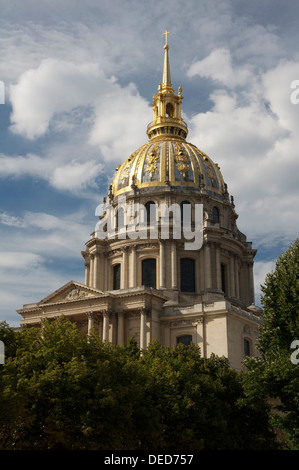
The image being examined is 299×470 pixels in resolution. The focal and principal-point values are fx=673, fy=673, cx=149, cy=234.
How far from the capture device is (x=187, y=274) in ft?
241

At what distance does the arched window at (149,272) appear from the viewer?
7219 cm

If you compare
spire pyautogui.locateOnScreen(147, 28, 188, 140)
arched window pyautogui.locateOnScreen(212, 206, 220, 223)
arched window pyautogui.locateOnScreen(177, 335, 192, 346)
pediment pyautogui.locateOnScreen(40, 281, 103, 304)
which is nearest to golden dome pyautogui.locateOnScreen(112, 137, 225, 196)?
arched window pyautogui.locateOnScreen(212, 206, 220, 223)

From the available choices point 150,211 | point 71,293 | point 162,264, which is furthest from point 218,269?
point 71,293

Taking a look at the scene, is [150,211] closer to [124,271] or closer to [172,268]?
[124,271]

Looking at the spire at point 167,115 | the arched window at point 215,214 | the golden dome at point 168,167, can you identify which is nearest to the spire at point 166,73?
the spire at point 167,115

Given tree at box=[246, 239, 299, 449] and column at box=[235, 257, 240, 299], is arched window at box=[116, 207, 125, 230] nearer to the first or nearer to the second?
column at box=[235, 257, 240, 299]

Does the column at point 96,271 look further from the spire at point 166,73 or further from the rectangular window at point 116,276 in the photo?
the spire at point 166,73

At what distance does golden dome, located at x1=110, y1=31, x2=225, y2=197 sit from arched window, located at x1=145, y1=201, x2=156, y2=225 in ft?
7.31

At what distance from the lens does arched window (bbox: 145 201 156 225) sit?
7584 centimetres

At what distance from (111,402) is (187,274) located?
140ft

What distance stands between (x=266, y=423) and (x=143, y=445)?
879cm

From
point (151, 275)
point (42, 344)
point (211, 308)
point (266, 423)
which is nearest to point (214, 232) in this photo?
point (151, 275)

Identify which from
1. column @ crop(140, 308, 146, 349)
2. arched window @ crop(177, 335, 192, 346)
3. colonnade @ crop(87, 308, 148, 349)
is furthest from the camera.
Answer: arched window @ crop(177, 335, 192, 346)

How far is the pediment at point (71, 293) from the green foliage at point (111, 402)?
21.1m
